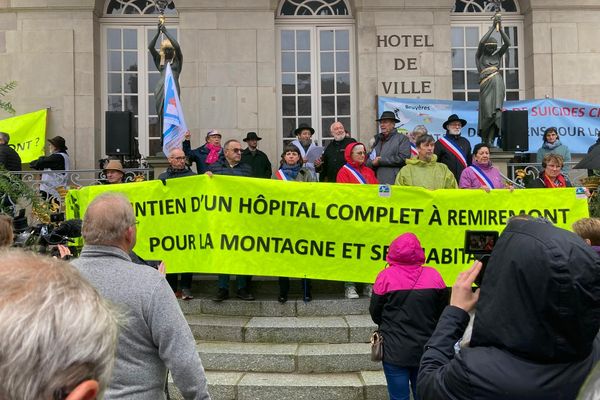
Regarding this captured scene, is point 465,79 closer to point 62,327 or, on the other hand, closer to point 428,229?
point 428,229

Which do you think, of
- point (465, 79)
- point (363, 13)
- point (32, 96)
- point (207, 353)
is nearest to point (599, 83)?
point (465, 79)

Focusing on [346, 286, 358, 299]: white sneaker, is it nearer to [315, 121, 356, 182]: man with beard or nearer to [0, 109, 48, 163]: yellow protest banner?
[315, 121, 356, 182]: man with beard

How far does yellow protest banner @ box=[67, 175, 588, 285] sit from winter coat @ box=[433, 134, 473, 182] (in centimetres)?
164

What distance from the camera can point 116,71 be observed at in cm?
1473

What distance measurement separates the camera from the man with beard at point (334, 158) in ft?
30.9

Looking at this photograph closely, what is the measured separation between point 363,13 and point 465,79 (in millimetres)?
2853

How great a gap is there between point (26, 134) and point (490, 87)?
9538mm

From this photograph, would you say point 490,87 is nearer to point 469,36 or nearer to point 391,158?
point 469,36

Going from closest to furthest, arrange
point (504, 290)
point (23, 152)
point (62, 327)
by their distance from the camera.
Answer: point (62, 327) < point (504, 290) < point (23, 152)

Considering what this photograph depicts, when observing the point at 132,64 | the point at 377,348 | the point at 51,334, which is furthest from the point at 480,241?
the point at 132,64

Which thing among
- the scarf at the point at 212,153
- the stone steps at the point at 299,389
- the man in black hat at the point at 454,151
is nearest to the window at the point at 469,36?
the man in black hat at the point at 454,151

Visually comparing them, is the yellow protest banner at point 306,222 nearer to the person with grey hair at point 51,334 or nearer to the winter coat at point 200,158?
the winter coat at point 200,158

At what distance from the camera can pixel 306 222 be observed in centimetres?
784

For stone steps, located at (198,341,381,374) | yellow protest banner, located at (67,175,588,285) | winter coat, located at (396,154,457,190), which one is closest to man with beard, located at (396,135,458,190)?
winter coat, located at (396,154,457,190)
